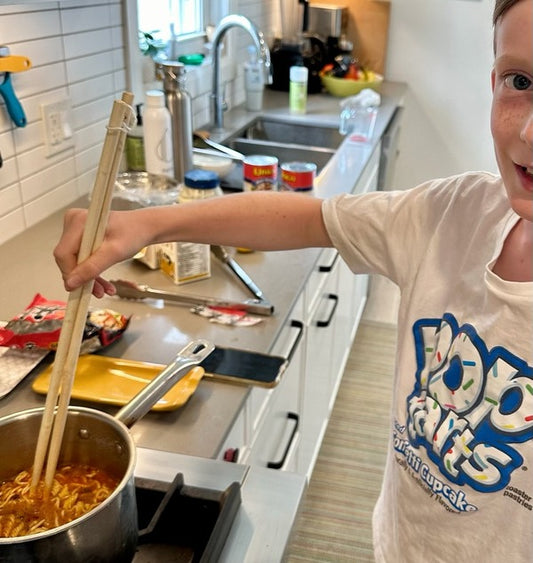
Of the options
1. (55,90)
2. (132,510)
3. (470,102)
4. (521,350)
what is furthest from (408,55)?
(132,510)

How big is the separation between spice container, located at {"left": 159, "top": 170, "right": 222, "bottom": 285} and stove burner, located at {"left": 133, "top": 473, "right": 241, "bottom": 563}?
0.56m

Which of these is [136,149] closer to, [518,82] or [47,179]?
[47,179]

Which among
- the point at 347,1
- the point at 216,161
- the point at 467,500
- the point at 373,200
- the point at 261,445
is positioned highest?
the point at 347,1

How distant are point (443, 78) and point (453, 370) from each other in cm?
310

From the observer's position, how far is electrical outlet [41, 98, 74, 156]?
1.39 metres

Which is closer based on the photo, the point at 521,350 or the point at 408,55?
the point at 521,350

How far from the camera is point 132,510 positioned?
56 cm

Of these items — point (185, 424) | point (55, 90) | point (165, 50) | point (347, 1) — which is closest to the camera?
point (185, 424)

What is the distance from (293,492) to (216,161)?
3.89 ft

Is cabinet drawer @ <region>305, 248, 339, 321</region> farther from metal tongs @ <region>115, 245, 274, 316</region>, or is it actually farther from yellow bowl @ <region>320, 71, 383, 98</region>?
yellow bowl @ <region>320, 71, 383, 98</region>

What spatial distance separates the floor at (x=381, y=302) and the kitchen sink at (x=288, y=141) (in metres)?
0.76

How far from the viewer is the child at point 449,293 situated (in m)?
0.64

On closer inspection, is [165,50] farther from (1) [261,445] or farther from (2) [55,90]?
(1) [261,445]

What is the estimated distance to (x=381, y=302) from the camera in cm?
309
